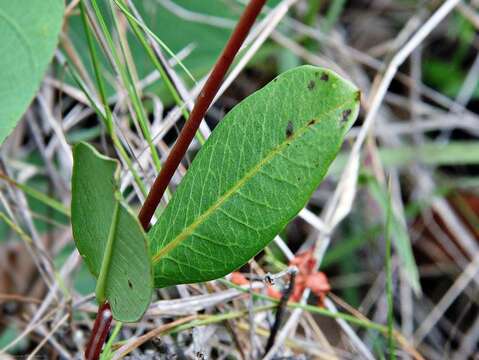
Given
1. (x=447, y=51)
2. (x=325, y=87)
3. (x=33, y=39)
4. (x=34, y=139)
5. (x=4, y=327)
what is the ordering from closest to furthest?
(x=325, y=87), (x=33, y=39), (x=4, y=327), (x=34, y=139), (x=447, y=51)

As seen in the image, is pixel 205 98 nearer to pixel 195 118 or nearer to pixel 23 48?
pixel 195 118

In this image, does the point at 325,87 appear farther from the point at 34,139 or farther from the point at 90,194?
the point at 34,139

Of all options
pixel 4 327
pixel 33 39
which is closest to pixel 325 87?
pixel 33 39

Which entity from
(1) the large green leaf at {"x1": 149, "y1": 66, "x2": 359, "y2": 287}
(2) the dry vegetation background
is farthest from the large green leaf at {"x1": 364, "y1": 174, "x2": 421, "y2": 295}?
(1) the large green leaf at {"x1": 149, "y1": 66, "x2": 359, "y2": 287}

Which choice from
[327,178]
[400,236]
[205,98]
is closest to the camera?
[205,98]

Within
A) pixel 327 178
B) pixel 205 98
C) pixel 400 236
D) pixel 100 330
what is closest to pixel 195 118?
pixel 205 98

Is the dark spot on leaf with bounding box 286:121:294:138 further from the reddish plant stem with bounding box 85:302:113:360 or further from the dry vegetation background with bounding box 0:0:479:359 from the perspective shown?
the dry vegetation background with bounding box 0:0:479:359
